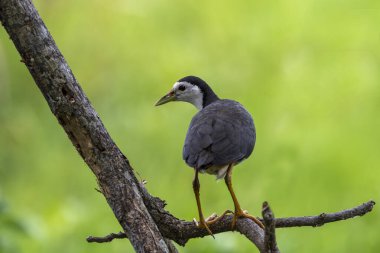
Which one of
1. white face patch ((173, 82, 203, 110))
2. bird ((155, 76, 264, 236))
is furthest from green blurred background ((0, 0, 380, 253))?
bird ((155, 76, 264, 236))

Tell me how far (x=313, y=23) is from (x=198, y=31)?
1.67m

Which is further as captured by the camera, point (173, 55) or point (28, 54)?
point (173, 55)

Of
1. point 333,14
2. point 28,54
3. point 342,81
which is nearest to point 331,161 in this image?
point 342,81

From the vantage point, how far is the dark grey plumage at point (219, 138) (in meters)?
5.22

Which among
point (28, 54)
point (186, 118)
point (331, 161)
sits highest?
point (186, 118)

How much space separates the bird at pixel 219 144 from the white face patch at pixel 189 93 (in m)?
0.88

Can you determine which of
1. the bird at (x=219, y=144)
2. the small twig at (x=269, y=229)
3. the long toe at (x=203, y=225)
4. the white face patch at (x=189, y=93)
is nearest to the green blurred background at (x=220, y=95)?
the white face patch at (x=189, y=93)

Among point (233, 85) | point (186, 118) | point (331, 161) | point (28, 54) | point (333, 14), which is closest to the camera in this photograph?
point (28, 54)

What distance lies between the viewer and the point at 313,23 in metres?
11.8

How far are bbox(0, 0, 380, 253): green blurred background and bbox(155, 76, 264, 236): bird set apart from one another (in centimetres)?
160

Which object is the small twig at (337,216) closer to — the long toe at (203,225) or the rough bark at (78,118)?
the long toe at (203,225)

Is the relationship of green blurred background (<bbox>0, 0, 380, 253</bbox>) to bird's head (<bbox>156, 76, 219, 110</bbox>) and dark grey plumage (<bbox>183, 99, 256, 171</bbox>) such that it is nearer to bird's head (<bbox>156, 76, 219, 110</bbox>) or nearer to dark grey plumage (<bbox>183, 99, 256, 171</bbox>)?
bird's head (<bbox>156, 76, 219, 110</bbox>)

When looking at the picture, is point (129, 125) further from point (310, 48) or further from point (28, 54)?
point (28, 54)

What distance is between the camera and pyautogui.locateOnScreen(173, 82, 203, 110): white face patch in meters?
7.02
